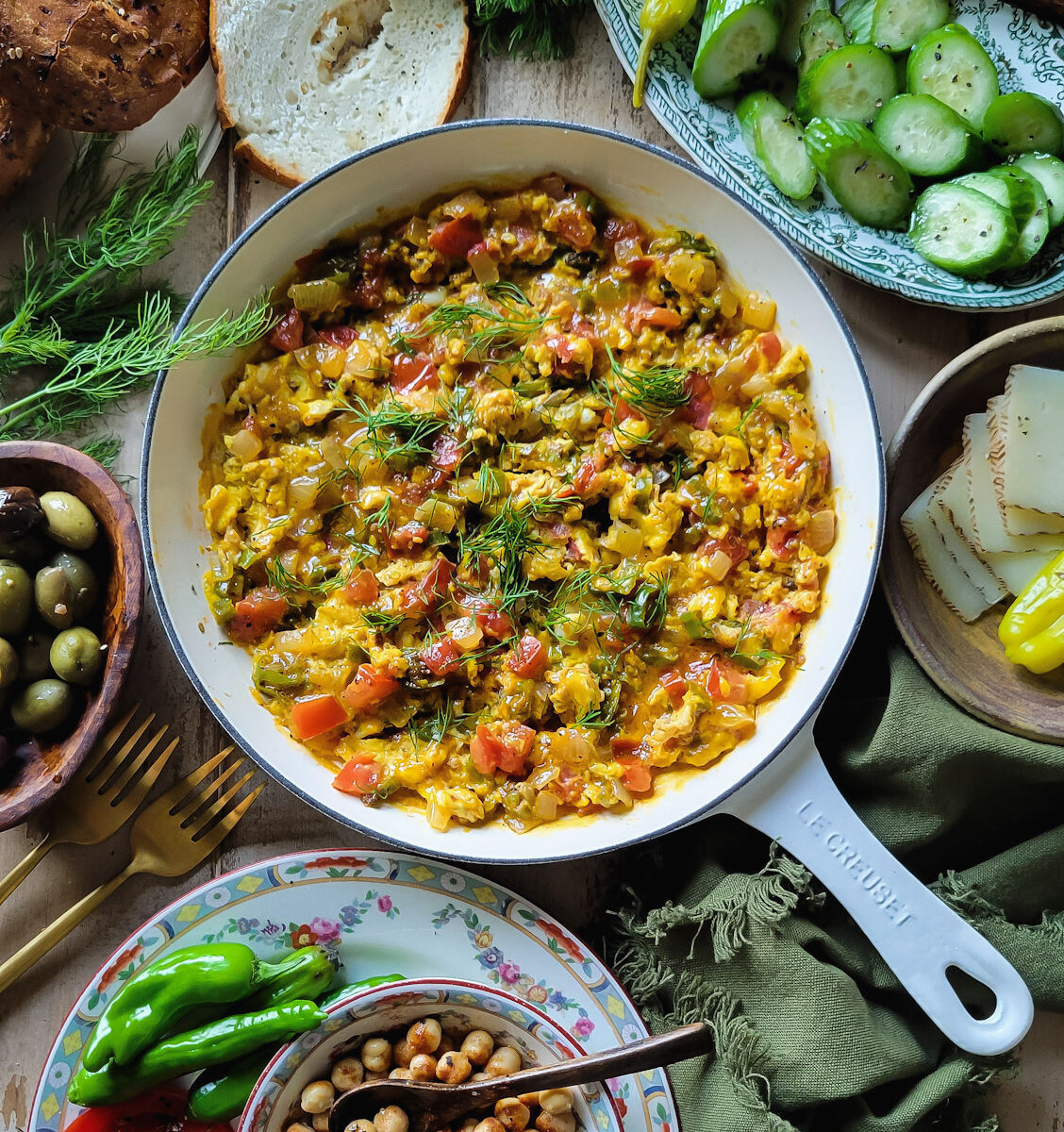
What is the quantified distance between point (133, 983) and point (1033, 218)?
13.2ft

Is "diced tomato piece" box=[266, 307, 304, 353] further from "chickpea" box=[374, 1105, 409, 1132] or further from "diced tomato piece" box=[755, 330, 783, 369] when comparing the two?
"chickpea" box=[374, 1105, 409, 1132]

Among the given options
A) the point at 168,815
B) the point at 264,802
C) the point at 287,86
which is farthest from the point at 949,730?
the point at 287,86

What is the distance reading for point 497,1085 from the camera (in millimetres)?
3299

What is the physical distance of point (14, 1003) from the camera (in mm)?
3777

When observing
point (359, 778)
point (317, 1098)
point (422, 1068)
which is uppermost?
point (359, 778)

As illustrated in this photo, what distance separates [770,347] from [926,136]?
3.06 feet

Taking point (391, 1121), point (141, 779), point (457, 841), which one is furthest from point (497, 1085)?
point (141, 779)

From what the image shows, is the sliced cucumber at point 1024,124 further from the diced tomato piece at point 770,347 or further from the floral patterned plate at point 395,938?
the floral patterned plate at point 395,938

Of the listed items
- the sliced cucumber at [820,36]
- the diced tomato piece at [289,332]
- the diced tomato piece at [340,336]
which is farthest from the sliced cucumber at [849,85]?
the diced tomato piece at [289,332]

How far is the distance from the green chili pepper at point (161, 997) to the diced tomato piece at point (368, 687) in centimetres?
98

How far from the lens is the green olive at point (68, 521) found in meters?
3.41

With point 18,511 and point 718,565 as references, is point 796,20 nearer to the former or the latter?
point 718,565

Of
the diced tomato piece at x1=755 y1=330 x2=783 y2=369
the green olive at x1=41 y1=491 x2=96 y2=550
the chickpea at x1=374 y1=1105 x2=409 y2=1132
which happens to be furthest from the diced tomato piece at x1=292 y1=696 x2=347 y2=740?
the diced tomato piece at x1=755 y1=330 x2=783 y2=369

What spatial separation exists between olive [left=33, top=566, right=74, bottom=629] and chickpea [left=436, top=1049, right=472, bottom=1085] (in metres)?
1.97
